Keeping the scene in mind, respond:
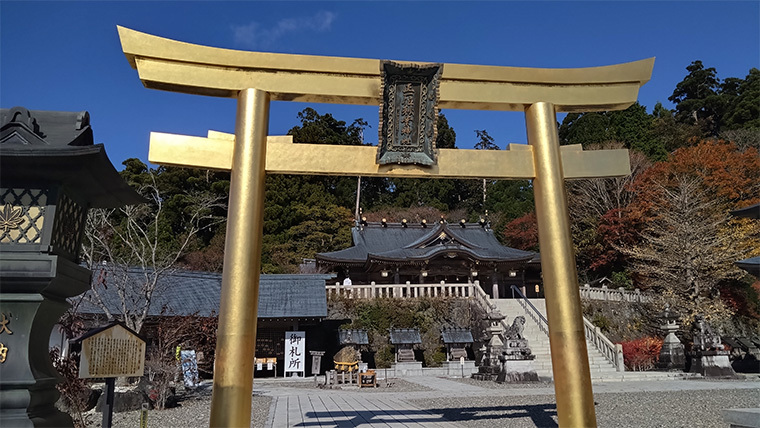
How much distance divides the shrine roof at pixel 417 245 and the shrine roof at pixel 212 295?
5140 mm

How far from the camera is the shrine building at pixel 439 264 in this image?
23.9 m

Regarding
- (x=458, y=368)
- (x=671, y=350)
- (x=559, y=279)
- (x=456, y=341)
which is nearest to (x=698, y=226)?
(x=671, y=350)

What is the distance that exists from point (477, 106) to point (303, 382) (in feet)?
41.7

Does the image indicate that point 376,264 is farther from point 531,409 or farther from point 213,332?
point 531,409

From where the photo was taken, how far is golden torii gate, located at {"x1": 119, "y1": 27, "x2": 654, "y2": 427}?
4.58 metres

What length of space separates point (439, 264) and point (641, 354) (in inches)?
408

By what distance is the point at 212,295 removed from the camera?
18484 mm

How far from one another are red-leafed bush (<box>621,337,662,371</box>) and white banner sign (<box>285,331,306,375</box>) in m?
11.9

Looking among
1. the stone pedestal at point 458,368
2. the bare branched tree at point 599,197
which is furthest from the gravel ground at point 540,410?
the bare branched tree at point 599,197

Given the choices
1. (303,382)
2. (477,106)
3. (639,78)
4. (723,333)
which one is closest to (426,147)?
(477,106)

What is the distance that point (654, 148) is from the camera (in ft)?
111

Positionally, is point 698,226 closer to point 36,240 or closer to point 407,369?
point 407,369

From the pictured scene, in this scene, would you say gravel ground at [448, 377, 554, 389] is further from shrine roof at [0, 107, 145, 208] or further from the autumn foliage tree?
shrine roof at [0, 107, 145, 208]

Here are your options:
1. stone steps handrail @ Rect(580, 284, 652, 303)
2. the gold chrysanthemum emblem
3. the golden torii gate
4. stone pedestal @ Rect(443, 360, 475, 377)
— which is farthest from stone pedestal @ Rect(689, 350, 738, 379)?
the gold chrysanthemum emblem
